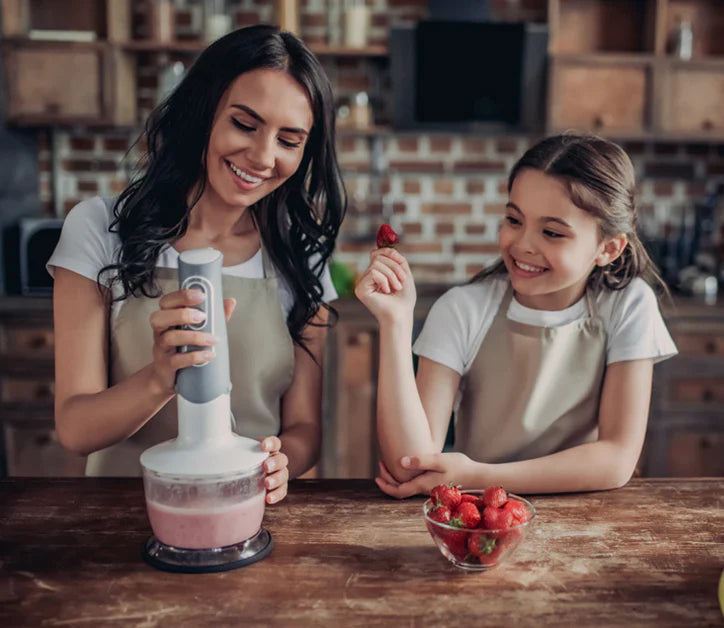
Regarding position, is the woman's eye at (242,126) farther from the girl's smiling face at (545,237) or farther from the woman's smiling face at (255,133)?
the girl's smiling face at (545,237)

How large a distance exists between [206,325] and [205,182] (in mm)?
600

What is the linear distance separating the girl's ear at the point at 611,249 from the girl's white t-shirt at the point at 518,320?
8cm

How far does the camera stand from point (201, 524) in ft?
3.08

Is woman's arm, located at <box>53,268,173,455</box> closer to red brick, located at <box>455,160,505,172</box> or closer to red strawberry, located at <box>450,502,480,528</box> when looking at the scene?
red strawberry, located at <box>450,502,480,528</box>

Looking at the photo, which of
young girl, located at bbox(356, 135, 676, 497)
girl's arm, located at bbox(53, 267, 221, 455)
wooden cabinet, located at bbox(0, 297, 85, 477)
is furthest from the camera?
wooden cabinet, located at bbox(0, 297, 85, 477)

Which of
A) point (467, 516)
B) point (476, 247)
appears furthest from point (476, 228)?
point (467, 516)

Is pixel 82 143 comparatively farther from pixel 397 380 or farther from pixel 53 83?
pixel 397 380

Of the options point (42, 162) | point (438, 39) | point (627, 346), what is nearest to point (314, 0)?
point (438, 39)

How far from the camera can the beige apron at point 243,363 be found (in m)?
1.42

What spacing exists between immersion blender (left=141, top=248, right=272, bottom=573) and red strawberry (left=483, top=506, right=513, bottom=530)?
272mm

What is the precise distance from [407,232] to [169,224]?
81.9 inches

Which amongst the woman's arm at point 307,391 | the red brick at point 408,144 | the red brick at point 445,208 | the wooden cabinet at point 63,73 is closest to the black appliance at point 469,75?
the red brick at point 408,144

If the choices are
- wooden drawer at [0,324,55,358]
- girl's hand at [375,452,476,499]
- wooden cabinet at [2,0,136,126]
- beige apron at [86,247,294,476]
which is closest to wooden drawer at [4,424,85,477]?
wooden drawer at [0,324,55,358]

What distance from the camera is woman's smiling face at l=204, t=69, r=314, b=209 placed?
129 cm
